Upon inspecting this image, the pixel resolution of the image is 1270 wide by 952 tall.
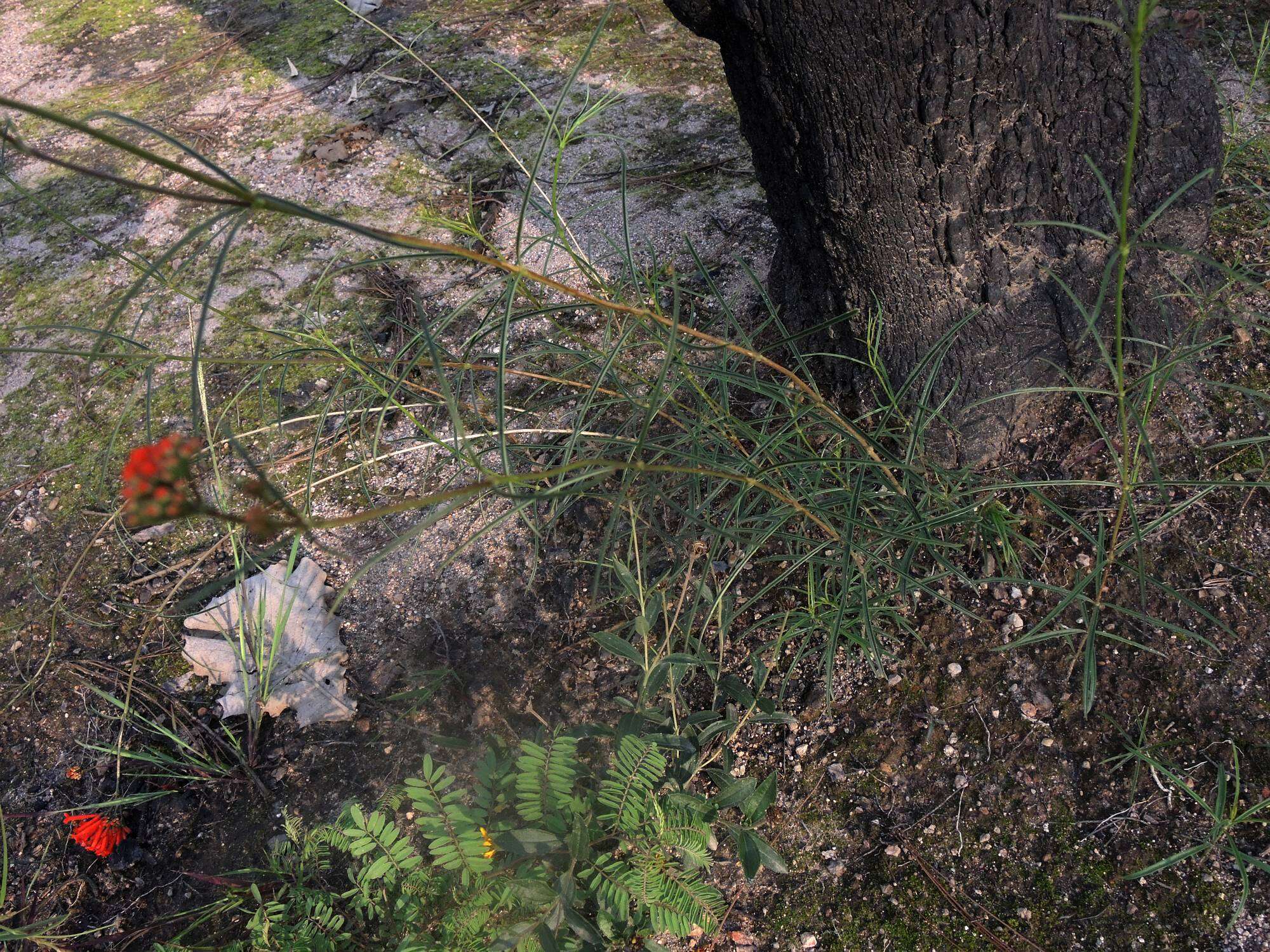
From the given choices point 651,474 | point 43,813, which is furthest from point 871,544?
point 43,813

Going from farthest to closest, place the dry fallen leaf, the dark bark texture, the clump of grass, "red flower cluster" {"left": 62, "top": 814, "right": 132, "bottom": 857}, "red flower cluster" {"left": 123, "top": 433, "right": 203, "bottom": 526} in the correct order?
the dry fallen leaf
"red flower cluster" {"left": 62, "top": 814, "right": 132, "bottom": 857}
the dark bark texture
the clump of grass
"red flower cluster" {"left": 123, "top": 433, "right": 203, "bottom": 526}

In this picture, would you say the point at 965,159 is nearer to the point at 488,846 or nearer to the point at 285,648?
the point at 488,846

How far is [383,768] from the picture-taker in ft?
5.81

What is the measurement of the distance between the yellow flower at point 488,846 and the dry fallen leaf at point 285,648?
1.92ft

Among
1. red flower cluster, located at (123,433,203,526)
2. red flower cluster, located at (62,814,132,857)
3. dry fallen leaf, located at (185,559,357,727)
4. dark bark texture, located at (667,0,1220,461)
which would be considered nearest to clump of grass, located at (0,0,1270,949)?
dark bark texture, located at (667,0,1220,461)

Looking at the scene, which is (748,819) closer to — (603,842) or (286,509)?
(603,842)

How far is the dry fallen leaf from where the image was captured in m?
1.89

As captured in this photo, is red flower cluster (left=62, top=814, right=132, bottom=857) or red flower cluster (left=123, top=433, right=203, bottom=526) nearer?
red flower cluster (left=123, top=433, right=203, bottom=526)

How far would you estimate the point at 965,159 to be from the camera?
1527 millimetres

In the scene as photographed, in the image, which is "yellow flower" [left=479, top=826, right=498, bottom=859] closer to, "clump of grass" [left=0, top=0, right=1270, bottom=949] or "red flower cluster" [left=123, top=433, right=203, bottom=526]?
"clump of grass" [left=0, top=0, right=1270, bottom=949]

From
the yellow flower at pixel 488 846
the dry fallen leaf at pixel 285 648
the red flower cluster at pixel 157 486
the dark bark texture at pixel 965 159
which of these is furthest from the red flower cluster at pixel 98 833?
the dark bark texture at pixel 965 159

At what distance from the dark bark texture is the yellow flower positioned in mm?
1019

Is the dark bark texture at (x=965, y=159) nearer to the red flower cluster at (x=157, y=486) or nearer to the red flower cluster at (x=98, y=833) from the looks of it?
the red flower cluster at (x=157, y=486)

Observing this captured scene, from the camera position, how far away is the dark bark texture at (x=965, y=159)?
56.5 inches
